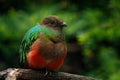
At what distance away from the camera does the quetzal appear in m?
4.48

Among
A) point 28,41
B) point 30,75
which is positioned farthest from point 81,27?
point 30,75

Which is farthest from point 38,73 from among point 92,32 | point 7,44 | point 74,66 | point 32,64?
point 74,66

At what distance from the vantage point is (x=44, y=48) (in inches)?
176

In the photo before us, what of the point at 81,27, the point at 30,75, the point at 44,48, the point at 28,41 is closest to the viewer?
the point at 30,75

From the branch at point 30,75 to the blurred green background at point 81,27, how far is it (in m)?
1.94

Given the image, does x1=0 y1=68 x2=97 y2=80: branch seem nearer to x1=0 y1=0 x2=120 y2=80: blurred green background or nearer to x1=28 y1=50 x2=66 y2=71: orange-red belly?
x1=28 y1=50 x2=66 y2=71: orange-red belly

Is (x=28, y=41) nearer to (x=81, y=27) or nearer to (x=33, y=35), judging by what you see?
(x=33, y=35)

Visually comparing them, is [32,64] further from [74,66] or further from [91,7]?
[74,66]

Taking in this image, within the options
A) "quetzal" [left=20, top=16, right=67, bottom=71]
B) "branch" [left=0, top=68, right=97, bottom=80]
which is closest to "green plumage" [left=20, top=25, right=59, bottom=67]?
"quetzal" [left=20, top=16, right=67, bottom=71]

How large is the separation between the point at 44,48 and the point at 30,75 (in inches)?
9.3

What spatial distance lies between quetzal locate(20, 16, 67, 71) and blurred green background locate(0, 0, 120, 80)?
1.90m

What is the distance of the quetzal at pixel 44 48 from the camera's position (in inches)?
176

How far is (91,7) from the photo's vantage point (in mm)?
7395

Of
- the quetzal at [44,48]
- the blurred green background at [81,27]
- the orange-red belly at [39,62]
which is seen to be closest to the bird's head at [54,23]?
the quetzal at [44,48]
